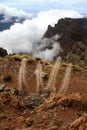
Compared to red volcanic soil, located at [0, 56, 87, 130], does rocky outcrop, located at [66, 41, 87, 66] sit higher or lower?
lower

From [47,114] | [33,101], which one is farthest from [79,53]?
[47,114]

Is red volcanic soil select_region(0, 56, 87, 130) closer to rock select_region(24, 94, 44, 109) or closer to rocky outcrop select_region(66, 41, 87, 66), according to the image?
rock select_region(24, 94, 44, 109)

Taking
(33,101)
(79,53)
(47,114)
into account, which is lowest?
(79,53)

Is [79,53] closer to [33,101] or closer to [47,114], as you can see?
[33,101]

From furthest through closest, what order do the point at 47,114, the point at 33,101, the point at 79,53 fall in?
the point at 79,53
the point at 33,101
the point at 47,114

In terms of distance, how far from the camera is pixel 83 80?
20.8 metres

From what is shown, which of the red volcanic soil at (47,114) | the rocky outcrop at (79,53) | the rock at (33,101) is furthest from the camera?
Answer: the rocky outcrop at (79,53)

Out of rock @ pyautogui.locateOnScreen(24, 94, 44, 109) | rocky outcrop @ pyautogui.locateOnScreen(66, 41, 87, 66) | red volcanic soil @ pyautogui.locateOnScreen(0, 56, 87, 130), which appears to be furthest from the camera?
rocky outcrop @ pyautogui.locateOnScreen(66, 41, 87, 66)

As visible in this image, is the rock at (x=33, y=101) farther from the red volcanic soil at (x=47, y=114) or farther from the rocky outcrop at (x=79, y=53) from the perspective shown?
the rocky outcrop at (x=79, y=53)

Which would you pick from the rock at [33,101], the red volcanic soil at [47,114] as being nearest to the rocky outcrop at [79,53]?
the rock at [33,101]

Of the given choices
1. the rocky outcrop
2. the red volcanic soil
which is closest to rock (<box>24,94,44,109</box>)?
the red volcanic soil

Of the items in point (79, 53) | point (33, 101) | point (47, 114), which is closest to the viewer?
point (47, 114)

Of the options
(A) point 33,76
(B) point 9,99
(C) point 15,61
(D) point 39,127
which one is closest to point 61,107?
(D) point 39,127

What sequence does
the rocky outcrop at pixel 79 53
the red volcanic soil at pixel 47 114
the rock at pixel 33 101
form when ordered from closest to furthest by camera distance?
the red volcanic soil at pixel 47 114
the rock at pixel 33 101
the rocky outcrop at pixel 79 53
